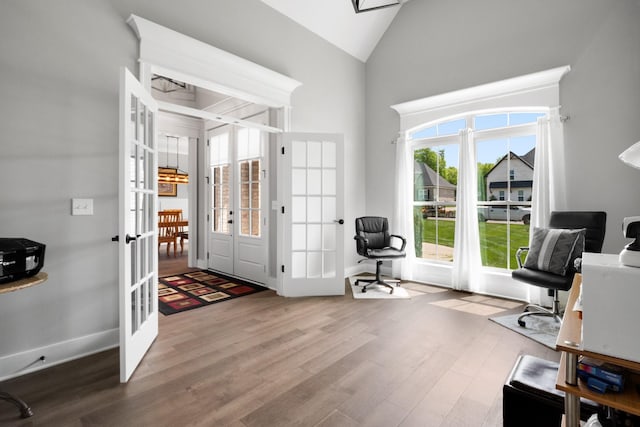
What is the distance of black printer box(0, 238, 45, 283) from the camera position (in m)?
1.67

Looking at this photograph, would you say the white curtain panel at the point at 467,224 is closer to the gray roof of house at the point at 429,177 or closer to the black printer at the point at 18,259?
the gray roof of house at the point at 429,177

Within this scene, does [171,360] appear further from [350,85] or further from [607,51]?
[607,51]

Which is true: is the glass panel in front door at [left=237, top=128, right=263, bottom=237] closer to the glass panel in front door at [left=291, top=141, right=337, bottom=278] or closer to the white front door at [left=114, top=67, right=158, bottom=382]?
the glass panel in front door at [left=291, top=141, right=337, bottom=278]

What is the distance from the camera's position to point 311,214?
13.4ft

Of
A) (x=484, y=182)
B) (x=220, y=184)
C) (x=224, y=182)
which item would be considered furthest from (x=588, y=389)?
(x=220, y=184)

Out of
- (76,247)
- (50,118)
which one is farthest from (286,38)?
(76,247)

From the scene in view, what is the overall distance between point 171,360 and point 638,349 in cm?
254

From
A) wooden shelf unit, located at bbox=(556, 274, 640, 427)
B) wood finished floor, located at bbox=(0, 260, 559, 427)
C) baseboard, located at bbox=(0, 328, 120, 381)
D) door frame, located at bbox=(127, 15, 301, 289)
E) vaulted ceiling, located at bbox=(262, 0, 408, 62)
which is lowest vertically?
wood finished floor, located at bbox=(0, 260, 559, 427)

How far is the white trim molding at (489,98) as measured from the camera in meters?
3.63

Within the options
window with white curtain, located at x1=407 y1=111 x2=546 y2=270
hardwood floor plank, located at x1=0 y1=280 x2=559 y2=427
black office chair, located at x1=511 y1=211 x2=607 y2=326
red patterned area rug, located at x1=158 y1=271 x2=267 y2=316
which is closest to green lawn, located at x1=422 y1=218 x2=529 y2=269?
window with white curtain, located at x1=407 y1=111 x2=546 y2=270

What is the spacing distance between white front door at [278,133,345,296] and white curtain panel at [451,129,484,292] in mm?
1563

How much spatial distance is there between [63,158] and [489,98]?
4521mm

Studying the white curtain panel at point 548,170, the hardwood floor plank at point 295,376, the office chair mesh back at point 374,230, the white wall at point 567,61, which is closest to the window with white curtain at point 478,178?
the white curtain panel at point 548,170

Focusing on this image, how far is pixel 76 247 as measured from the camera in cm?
237
